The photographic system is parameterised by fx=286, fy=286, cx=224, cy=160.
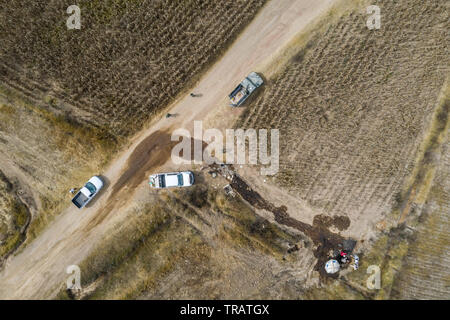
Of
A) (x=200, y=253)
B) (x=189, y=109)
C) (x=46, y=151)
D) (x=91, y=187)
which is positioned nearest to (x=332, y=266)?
(x=200, y=253)

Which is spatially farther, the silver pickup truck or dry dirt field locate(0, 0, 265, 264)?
dry dirt field locate(0, 0, 265, 264)

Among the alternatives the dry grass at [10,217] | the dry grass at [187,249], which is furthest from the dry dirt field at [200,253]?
the dry grass at [10,217]

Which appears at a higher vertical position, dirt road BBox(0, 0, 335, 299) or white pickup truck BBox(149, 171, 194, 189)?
dirt road BBox(0, 0, 335, 299)

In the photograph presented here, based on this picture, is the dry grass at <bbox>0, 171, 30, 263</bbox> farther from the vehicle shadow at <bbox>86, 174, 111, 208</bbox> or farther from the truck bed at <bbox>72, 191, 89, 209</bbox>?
the vehicle shadow at <bbox>86, 174, 111, 208</bbox>

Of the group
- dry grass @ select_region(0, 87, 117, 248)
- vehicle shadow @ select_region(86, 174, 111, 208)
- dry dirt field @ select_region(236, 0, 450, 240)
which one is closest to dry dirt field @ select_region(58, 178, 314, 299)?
vehicle shadow @ select_region(86, 174, 111, 208)

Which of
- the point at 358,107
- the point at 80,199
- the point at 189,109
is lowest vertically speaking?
the point at 358,107

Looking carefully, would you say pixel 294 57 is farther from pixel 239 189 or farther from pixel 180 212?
pixel 180 212

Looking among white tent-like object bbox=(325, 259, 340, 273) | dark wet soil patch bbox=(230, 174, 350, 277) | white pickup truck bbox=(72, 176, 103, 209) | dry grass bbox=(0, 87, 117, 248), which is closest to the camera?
white pickup truck bbox=(72, 176, 103, 209)

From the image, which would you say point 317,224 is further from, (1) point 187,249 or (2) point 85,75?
(2) point 85,75
